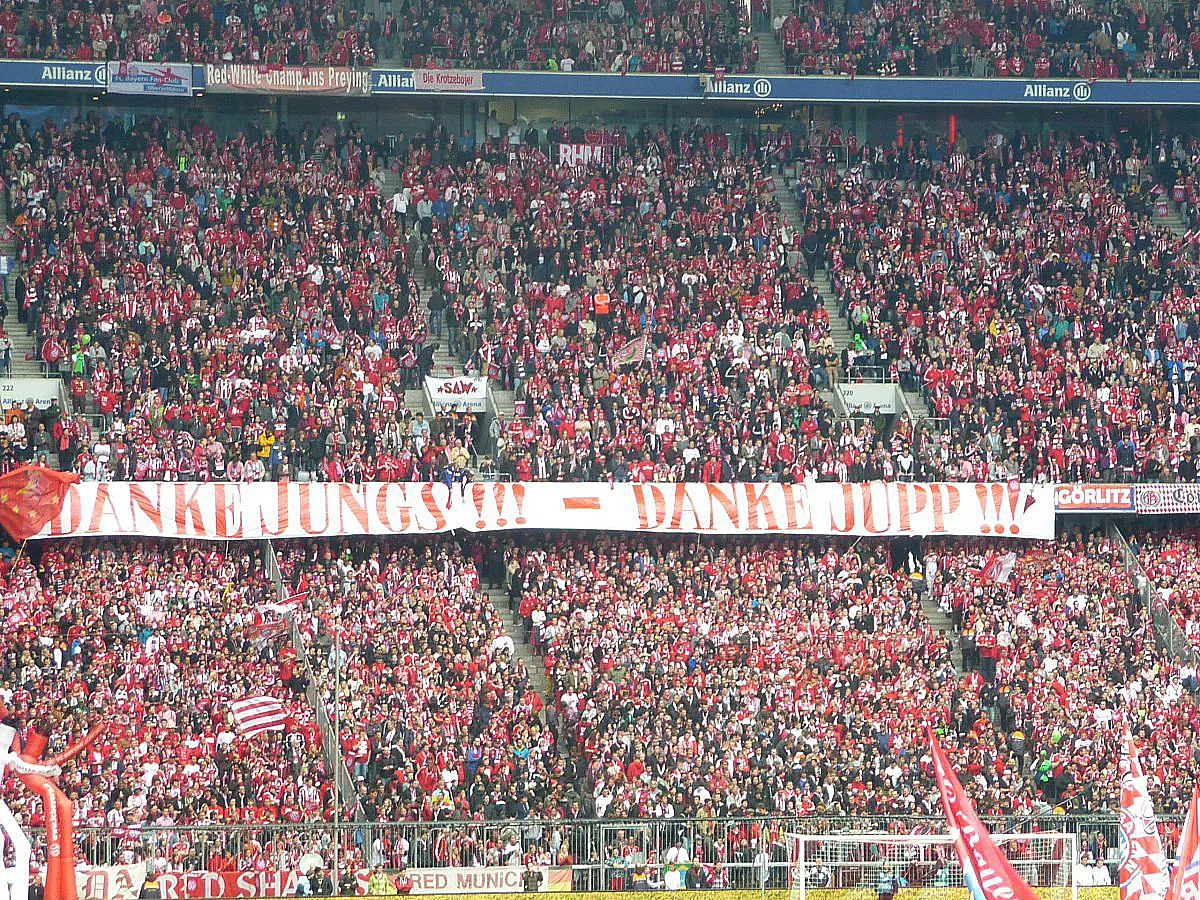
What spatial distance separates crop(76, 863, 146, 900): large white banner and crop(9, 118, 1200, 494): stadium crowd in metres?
10.5

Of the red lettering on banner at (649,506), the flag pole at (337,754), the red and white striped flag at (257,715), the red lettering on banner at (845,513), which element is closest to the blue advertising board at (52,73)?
the red lettering on banner at (649,506)

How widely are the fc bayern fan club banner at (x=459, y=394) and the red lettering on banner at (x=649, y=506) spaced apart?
4.31m

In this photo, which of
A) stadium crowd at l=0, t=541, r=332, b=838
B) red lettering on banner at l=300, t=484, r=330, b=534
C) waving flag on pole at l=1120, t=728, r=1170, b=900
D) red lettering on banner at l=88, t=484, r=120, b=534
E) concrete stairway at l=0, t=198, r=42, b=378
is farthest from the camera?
concrete stairway at l=0, t=198, r=42, b=378

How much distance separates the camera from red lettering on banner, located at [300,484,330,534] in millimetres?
39750

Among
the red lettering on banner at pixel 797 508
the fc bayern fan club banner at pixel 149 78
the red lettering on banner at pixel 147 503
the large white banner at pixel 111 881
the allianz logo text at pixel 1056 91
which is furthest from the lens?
the allianz logo text at pixel 1056 91

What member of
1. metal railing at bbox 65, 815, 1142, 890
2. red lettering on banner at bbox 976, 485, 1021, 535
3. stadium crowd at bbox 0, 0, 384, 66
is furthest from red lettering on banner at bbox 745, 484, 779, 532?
stadium crowd at bbox 0, 0, 384, 66

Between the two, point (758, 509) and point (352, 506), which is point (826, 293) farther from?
point (352, 506)

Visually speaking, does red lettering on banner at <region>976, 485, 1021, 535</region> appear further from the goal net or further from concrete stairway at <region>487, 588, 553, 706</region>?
the goal net

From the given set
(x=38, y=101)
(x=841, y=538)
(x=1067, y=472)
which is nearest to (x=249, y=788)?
(x=841, y=538)

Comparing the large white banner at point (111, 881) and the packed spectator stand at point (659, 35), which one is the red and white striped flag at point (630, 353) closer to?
the packed spectator stand at point (659, 35)

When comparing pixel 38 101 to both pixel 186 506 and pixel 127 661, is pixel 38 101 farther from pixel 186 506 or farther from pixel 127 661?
pixel 127 661

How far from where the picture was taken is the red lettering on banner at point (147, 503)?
128ft

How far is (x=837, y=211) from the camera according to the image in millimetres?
49812

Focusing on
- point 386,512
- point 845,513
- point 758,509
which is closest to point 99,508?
point 386,512
